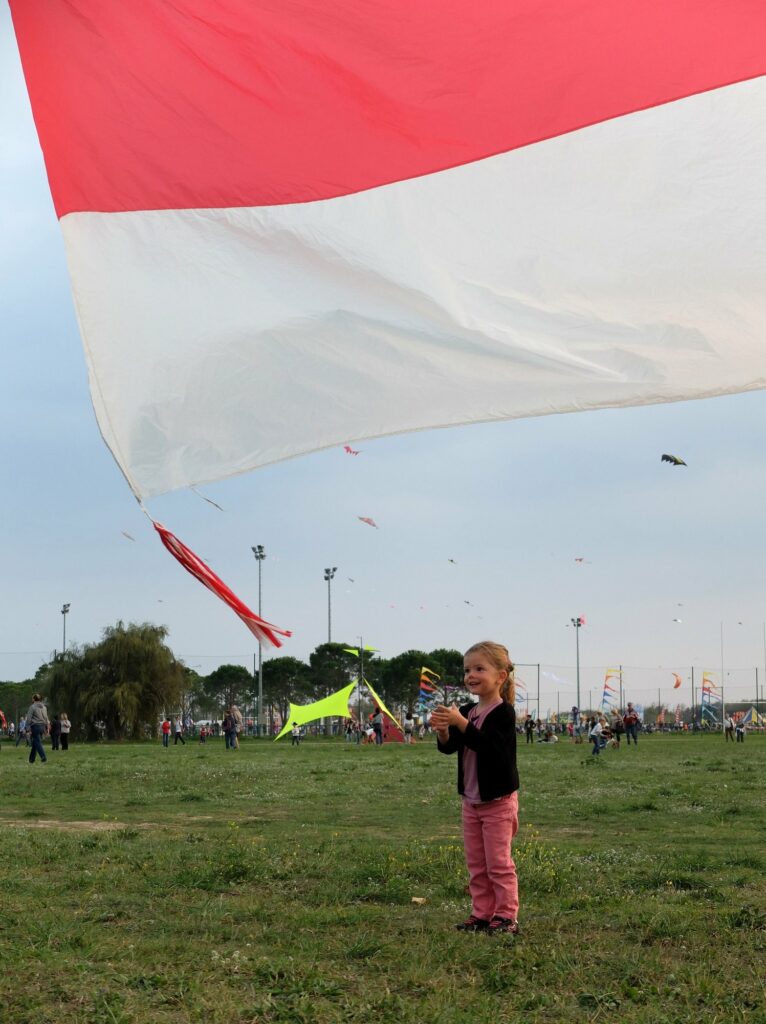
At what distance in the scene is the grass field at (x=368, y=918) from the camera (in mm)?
4453

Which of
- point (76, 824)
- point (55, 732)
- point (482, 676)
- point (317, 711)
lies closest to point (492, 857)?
point (482, 676)

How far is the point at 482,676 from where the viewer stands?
5988 mm

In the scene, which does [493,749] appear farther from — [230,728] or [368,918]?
[230,728]

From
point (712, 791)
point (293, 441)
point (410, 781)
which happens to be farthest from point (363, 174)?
point (410, 781)

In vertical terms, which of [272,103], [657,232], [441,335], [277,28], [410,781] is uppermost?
[277,28]

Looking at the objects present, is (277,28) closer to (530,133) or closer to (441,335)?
(530,133)

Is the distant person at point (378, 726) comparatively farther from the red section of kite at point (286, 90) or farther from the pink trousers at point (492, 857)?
the red section of kite at point (286, 90)

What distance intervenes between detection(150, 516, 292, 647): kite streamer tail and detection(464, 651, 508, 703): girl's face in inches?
74.3

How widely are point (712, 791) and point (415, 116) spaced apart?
12.1 meters

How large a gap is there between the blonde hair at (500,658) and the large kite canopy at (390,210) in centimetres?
151

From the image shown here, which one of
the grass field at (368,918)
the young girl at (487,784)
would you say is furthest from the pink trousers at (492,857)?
the grass field at (368,918)

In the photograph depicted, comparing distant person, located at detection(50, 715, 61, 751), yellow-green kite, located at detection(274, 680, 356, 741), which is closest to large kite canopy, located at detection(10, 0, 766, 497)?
distant person, located at detection(50, 715, 61, 751)

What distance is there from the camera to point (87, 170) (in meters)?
5.41

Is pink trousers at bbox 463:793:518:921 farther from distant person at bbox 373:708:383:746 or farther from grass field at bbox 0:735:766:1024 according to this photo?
distant person at bbox 373:708:383:746
